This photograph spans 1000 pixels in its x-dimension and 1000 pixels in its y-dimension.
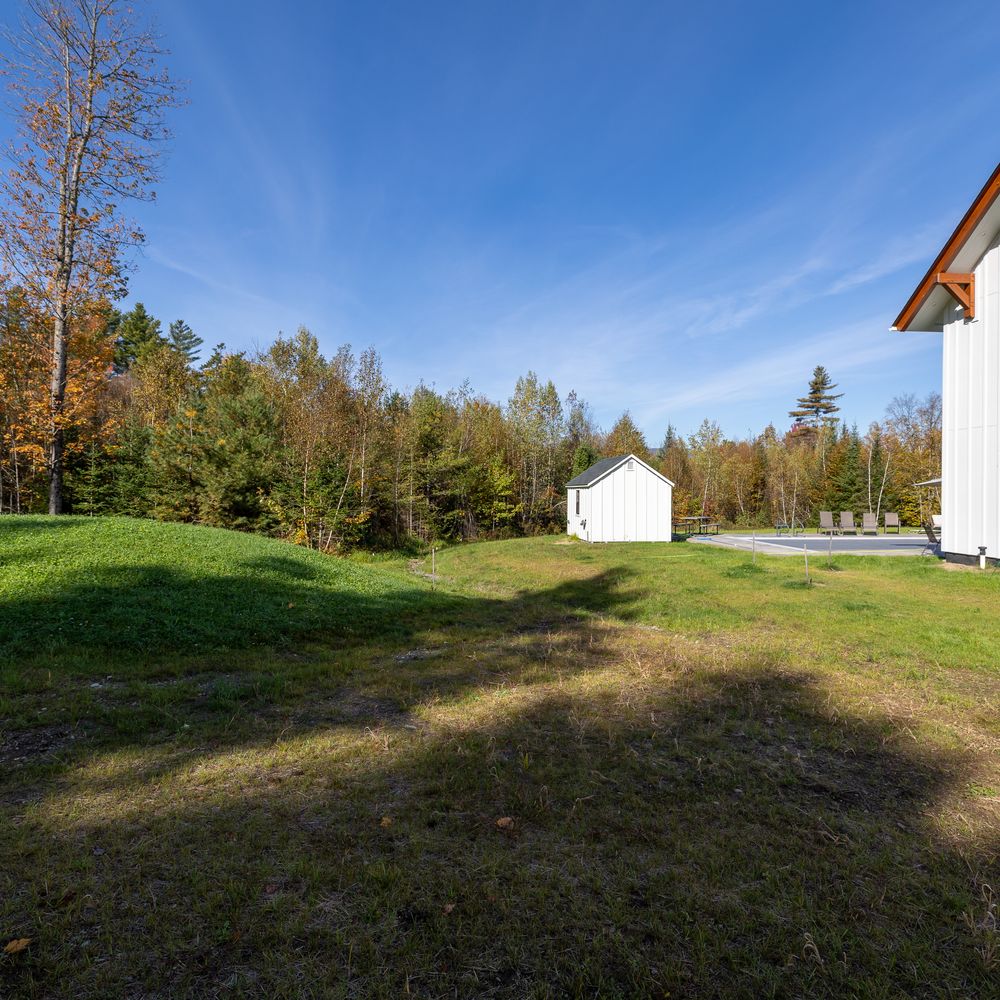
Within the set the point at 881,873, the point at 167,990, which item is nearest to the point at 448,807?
the point at 167,990

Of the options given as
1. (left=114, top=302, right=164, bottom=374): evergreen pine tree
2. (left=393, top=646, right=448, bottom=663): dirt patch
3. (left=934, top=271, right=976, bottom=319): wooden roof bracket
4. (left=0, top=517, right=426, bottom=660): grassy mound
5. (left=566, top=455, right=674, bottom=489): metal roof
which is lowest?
(left=393, top=646, right=448, bottom=663): dirt patch

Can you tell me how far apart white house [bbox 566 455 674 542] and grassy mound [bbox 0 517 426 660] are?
1501 centimetres

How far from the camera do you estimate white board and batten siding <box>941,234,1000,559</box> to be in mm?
12758

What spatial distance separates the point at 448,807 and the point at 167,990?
4.85ft

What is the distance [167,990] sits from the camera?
180cm

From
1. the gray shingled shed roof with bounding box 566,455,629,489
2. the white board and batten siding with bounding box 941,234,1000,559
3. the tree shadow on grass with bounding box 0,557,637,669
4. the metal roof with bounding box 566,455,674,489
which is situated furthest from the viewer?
the gray shingled shed roof with bounding box 566,455,629,489

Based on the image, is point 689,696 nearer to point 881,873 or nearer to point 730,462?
point 881,873

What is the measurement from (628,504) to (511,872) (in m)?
22.9

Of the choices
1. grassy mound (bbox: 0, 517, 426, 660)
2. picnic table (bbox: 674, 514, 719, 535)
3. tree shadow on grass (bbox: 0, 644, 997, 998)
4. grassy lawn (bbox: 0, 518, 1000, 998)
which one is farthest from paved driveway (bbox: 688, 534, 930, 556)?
tree shadow on grass (bbox: 0, 644, 997, 998)

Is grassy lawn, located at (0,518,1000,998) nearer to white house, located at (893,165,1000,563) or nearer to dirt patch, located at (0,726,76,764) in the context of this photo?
dirt patch, located at (0,726,76,764)

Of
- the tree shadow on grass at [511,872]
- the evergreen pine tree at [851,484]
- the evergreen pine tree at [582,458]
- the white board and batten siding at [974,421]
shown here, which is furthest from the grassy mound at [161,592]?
the evergreen pine tree at [851,484]

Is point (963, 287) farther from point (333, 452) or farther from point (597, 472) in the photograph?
point (333, 452)

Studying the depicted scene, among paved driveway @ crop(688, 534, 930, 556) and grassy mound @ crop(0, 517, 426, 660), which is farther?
paved driveway @ crop(688, 534, 930, 556)

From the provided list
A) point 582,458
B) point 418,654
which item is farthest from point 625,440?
point 418,654
